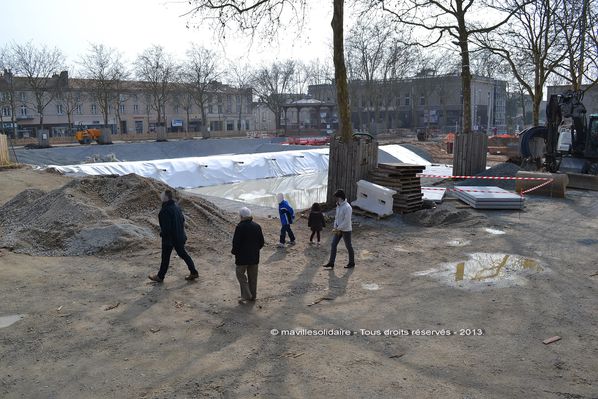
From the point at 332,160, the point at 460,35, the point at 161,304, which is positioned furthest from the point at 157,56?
the point at 161,304

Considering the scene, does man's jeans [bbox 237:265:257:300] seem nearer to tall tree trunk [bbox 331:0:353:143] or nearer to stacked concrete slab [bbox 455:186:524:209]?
tall tree trunk [bbox 331:0:353:143]

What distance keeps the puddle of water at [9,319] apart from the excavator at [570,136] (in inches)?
767

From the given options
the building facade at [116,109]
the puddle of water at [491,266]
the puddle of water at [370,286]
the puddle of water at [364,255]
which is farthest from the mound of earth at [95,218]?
the building facade at [116,109]

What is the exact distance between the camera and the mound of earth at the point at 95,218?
1089 centimetres

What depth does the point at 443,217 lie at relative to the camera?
13883mm

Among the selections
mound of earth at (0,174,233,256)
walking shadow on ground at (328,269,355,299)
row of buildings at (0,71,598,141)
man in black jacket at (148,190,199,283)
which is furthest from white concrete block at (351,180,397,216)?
row of buildings at (0,71,598,141)

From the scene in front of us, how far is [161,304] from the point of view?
7617 mm

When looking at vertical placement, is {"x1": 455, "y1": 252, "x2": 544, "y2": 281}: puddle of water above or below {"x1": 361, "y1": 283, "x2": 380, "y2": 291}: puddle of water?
above

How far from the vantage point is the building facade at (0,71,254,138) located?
61.5 metres

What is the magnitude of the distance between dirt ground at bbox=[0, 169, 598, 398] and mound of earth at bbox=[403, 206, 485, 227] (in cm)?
222

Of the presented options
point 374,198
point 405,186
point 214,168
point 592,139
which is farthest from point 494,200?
point 214,168

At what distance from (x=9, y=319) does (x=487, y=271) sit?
7.90 meters

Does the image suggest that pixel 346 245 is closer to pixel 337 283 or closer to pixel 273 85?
pixel 337 283

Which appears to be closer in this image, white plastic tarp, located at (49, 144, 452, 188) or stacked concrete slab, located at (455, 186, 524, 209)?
stacked concrete slab, located at (455, 186, 524, 209)
